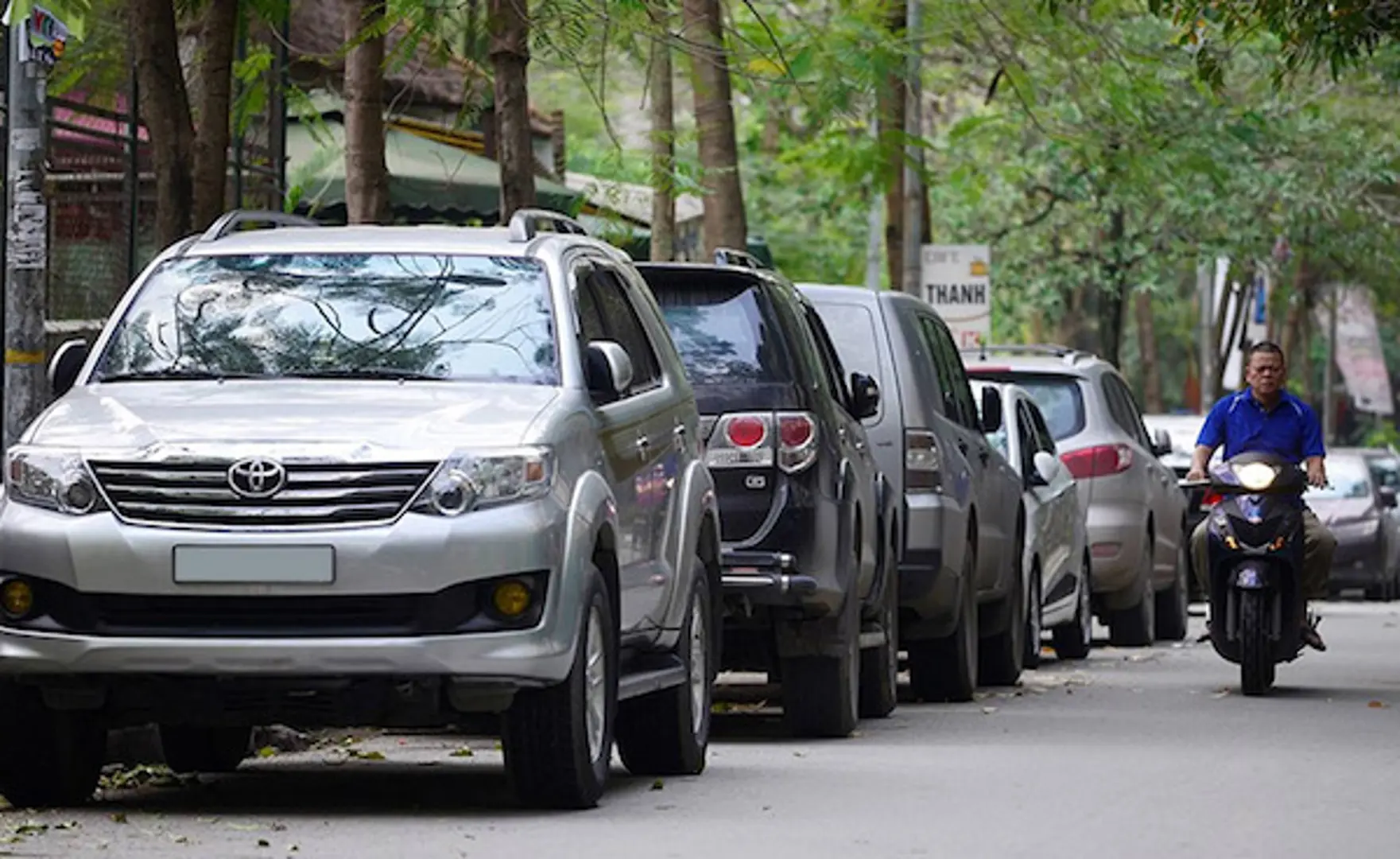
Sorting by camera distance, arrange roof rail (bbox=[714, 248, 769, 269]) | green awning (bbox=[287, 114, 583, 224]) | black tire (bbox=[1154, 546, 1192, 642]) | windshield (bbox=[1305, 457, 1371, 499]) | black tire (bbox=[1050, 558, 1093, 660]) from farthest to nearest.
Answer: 1. windshield (bbox=[1305, 457, 1371, 499])
2. black tire (bbox=[1154, 546, 1192, 642])
3. green awning (bbox=[287, 114, 583, 224])
4. black tire (bbox=[1050, 558, 1093, 660])
5. roof rail (bbox=[714, 248, 769, 269])

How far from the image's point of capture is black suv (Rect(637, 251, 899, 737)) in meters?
12.7

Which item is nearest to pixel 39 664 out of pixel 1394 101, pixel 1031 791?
pixel 1031 791

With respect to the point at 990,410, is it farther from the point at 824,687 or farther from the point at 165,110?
the point at 165,110

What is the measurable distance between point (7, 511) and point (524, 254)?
2053mm

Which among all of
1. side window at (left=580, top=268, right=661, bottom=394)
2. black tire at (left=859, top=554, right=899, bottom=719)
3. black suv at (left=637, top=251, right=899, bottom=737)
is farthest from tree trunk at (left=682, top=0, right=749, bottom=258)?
side window at (left=580, top=268, right=661, bottom=394)

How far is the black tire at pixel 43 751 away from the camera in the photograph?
32.1 feet

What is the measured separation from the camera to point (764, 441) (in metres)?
12.6

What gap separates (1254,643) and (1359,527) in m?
17.9

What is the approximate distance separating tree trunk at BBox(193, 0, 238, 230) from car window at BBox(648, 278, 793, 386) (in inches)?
93.3

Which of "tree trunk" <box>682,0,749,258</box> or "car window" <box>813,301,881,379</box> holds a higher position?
"tree trunk" <box>682,0,749,258</box>

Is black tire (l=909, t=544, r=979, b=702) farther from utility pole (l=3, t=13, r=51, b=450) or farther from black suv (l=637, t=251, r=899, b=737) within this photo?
utility pole (l=3, t=13, r=51, b=450)

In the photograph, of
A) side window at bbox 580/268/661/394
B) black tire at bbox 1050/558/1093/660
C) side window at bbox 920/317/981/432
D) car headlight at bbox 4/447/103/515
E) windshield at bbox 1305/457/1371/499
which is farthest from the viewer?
windshield at bbox 1305/457/1371/499

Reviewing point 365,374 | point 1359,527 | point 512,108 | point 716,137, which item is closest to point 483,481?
point 365,374

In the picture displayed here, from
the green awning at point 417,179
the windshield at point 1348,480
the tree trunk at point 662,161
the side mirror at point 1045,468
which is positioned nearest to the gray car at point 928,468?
the side mirror at point 1045,468
